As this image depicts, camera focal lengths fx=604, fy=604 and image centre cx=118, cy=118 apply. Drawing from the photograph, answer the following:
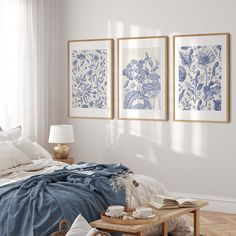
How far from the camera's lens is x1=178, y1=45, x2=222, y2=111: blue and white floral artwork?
673cm

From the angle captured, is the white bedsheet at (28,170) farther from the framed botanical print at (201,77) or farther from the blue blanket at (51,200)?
the framed botanical print at (201,77)

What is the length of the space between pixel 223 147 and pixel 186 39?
4.24ft

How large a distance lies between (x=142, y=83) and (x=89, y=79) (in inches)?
29.0

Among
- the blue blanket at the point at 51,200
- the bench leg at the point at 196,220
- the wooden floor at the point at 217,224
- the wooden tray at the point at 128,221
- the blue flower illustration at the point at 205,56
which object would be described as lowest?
the wooden floor at the point at 217,224

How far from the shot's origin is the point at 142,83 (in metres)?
7.16

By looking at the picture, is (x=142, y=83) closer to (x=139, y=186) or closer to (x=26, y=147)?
(x=26, y=147)

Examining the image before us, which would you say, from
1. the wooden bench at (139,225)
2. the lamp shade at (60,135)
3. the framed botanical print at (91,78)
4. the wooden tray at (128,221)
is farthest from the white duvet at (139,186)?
the framed botanical print at (91,78)

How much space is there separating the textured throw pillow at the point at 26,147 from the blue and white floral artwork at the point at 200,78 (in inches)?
72.9

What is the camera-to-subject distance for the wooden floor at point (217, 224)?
5.89 meters

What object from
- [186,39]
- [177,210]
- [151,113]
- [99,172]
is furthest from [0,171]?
[186,39]

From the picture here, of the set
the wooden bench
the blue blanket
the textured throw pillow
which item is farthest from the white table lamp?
the wooden bench

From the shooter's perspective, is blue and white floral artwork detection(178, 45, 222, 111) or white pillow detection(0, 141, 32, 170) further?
blue and white floral artwork detection(178, 45, 222, 111)

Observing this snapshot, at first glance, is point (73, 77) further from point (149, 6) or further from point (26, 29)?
point (149, 6)

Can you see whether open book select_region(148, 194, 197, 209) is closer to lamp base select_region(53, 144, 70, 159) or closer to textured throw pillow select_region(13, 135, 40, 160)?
textured throw pillow select_region(13, 135, 40, 160)
